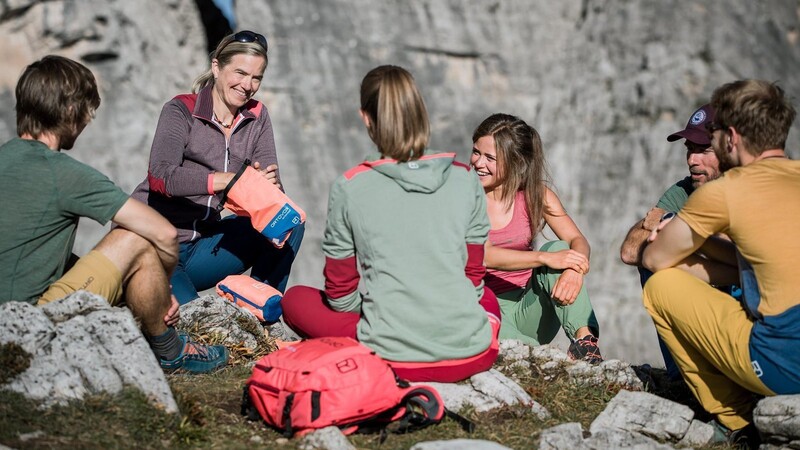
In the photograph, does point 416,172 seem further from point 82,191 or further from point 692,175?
point 692,175

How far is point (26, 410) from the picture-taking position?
4309 mm

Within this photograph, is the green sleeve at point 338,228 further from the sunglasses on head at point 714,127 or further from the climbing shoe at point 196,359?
the sunglasses on head at point 714,127

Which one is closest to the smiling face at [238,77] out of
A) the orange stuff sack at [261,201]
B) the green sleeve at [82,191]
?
the orange stuff sack at [261,201]

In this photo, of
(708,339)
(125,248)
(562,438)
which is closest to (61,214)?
(125,248)

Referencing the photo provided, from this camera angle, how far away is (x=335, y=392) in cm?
438

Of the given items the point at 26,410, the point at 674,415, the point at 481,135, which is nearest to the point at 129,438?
the point at 26,410

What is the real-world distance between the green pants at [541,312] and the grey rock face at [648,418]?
1.19 m

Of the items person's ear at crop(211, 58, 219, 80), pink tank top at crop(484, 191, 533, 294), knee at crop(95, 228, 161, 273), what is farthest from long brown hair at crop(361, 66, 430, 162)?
person's ear at crop(211, 58, 219, 80)

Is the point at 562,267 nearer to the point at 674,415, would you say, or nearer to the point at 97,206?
the point at 674,415

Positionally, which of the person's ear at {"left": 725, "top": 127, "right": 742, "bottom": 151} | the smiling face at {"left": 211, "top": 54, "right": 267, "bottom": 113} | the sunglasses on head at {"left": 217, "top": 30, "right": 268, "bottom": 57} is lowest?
the person's ear at {"left": 725, "top": 127, "right": 742, "bottom": 151}

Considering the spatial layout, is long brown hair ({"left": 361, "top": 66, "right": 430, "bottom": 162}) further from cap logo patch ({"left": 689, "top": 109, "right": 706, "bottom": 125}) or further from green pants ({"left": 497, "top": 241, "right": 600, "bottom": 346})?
cap logo patch ({"left": 689, "top": 109, "right": 706, "bottom": 125})

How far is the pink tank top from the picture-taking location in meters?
6.61

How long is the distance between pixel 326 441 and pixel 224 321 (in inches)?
91.0

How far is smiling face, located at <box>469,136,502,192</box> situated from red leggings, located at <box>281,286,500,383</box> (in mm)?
1207
